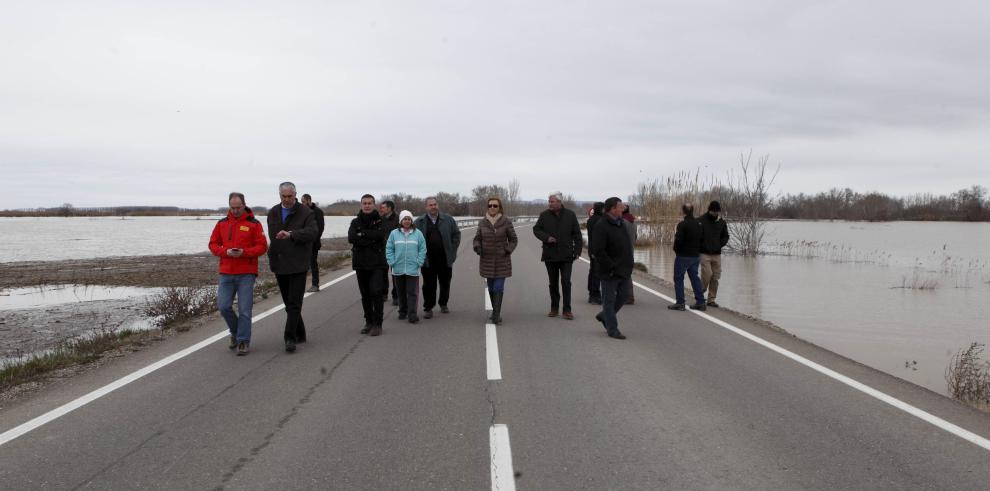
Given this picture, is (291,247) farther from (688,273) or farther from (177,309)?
(688,273)

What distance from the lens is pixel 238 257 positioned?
738 centimetres

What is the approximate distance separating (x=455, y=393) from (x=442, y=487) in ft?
6.52

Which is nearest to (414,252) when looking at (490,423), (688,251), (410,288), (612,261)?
(410,288)

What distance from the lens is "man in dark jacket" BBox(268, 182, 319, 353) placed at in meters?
7.54

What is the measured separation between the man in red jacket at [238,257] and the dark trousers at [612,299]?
439 cm

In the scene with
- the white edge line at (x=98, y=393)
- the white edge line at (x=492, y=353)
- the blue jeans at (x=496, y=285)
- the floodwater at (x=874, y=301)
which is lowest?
the floodwater at (x=874, y=301)

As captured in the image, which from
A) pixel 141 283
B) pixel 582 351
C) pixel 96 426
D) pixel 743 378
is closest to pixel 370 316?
pixel 582 351

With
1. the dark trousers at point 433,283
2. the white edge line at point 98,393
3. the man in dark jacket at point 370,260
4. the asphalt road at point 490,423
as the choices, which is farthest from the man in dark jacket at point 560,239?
Answer: the white edge line at point 98,393

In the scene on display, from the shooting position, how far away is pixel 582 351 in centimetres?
748

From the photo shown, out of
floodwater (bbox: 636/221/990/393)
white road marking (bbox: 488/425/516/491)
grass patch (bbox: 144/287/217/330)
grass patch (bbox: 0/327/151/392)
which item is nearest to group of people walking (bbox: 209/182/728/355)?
grass patch (bbox: 0/327/151/392)

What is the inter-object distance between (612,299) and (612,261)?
1.69 feet

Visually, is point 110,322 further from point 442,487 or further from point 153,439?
point 442,487

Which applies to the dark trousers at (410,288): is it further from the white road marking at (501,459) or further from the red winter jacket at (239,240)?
the white road marking at (501,459)

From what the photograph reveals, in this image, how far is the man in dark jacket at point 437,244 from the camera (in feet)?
33.4
